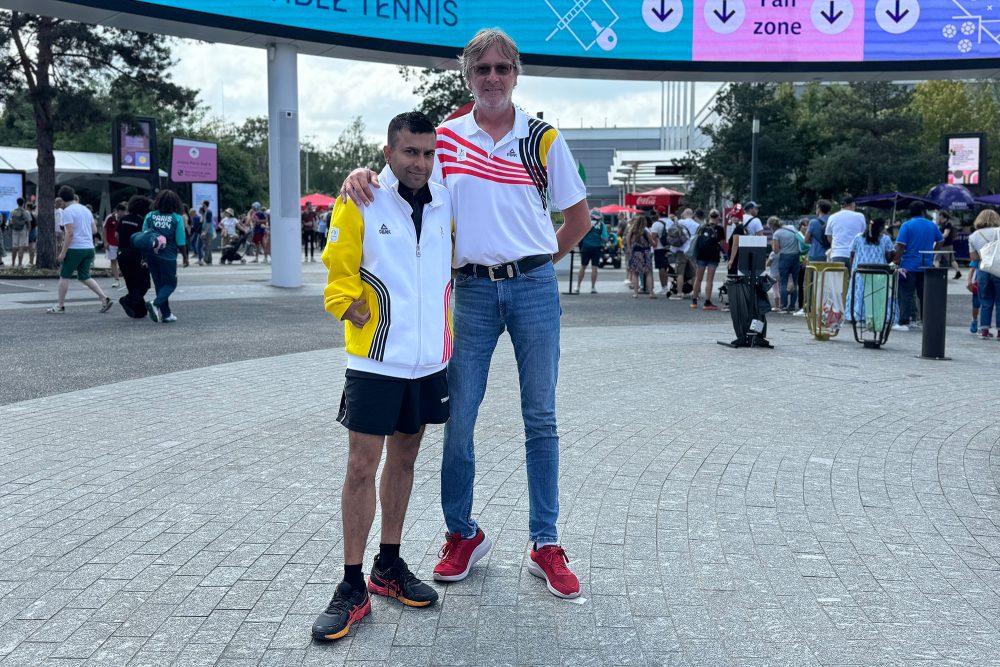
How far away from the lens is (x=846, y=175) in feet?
152

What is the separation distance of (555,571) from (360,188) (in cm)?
162

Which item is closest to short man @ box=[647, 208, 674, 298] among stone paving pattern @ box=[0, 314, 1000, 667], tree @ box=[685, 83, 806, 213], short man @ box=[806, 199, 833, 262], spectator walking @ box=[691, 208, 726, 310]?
spectator walking @ box=[691, 208, 726, 310]

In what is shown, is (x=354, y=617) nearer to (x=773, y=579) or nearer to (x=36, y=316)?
(x=773, y=579)

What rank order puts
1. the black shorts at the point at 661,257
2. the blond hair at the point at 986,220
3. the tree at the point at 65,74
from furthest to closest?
the tree at the point at 65,74
the black shorts at the point at 661,257
the blond hair at the point at 986,220

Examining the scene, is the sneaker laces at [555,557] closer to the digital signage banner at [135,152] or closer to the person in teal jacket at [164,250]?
the person in teal jacket at [164,250]

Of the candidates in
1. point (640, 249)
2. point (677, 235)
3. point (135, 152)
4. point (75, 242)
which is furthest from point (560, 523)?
point (135, 152)

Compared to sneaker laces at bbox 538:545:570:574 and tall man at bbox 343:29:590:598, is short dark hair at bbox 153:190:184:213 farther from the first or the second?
sneaker laces at bbox 538:545:570:574

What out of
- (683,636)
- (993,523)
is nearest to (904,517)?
(993,523)

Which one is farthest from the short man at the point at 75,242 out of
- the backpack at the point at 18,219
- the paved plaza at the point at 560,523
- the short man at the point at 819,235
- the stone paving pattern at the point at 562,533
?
the backpack at the point at 18,219

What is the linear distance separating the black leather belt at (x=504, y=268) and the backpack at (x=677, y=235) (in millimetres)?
16511

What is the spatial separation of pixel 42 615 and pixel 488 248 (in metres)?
2.07

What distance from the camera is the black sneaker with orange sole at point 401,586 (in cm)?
373

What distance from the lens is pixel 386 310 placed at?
11.7 feet

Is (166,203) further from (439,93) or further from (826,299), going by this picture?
(439,93)
